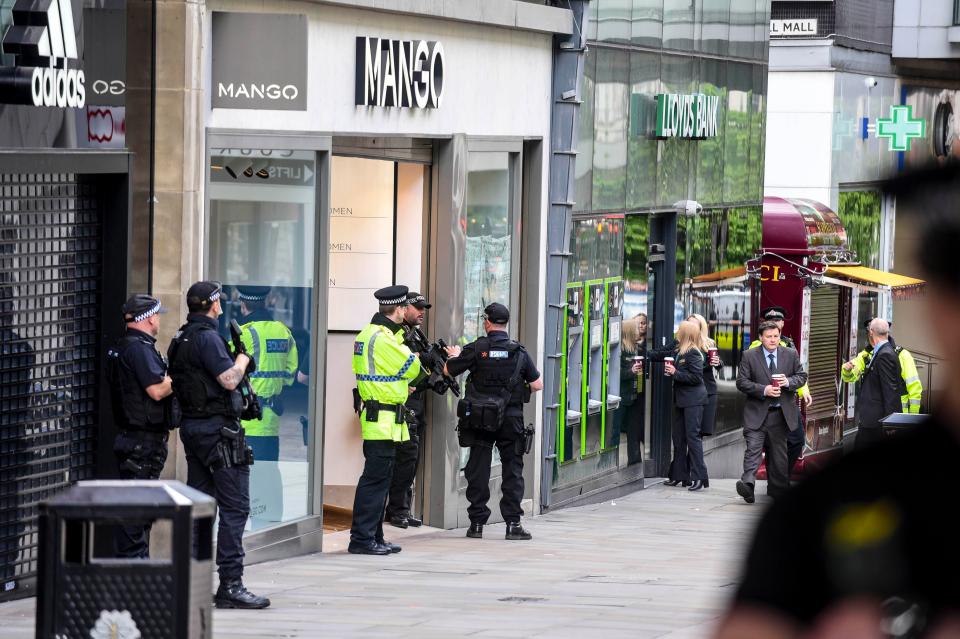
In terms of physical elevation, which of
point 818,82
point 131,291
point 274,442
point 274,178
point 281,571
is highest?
point 818,82

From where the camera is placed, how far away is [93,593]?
5.26 m

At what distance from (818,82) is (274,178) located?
20.0 m

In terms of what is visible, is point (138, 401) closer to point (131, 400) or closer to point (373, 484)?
point (131, 400)

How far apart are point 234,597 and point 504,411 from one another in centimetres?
457

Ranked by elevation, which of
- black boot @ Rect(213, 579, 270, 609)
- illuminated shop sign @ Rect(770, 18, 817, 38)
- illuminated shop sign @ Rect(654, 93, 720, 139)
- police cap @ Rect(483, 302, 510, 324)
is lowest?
black boot @ Rect(213, 579, 270, 609)

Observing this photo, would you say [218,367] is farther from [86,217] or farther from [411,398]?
[411,398]


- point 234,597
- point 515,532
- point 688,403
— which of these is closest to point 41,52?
point 234,597

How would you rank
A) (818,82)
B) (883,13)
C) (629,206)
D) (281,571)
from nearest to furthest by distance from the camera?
→ 1. (281,571)
2. (629,206)
3. (818,82)
4. (883,13)

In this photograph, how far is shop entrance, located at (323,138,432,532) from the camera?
14.4m

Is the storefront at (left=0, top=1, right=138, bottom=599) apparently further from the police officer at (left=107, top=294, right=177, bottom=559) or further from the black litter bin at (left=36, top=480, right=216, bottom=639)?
the black litter bin at (left=36, top=480, right=216, bottom=639)

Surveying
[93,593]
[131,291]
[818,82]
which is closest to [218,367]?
[131,291]

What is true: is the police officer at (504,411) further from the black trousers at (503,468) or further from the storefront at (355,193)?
the storefront at (355,193)

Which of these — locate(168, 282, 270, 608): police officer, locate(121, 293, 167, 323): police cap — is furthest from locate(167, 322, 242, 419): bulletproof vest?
locate(121, 293, 167, 323): police cap

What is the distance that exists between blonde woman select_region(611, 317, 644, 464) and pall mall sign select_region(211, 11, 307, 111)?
7972mm
